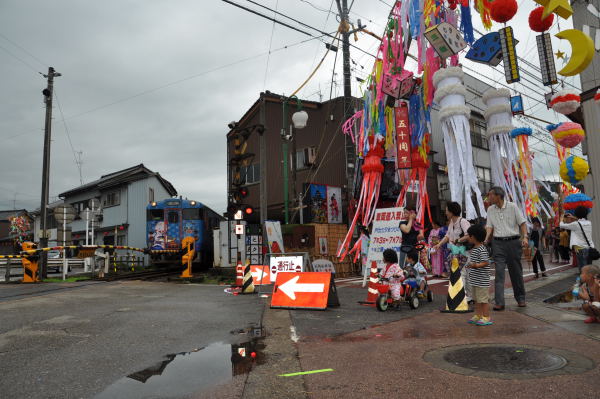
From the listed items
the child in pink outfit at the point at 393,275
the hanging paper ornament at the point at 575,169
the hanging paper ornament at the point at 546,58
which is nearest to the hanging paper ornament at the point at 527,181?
the hanging paper ornament at the point at 575,169

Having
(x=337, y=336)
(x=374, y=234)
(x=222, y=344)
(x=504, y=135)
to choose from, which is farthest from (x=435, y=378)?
(x=504, y=135)

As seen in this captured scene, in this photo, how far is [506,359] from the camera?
3566 mm

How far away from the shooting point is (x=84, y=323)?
244 inches

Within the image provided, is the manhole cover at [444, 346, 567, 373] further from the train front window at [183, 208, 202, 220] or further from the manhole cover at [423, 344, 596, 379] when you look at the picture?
the train front window at [183, 208, 202, 220]

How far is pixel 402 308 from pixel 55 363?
526 cm

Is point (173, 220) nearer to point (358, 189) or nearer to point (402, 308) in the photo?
point (358, 189)

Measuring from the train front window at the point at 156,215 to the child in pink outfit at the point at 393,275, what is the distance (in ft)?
55.3

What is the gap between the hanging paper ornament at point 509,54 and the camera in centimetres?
899

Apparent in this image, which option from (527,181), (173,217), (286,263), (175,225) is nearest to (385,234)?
(286,263)

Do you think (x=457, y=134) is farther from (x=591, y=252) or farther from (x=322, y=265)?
(x=322, y=265)

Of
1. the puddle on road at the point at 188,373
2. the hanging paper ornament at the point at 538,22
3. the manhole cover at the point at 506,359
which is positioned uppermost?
the hanging paper ornament at the point at 538,22

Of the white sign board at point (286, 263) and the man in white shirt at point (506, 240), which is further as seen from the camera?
the white sign board at point (286, 263)

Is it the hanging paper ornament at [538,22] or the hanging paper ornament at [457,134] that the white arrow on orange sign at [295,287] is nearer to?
the hanging paper ornament at [457,134]

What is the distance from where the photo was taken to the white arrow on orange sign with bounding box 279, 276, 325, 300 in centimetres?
741
